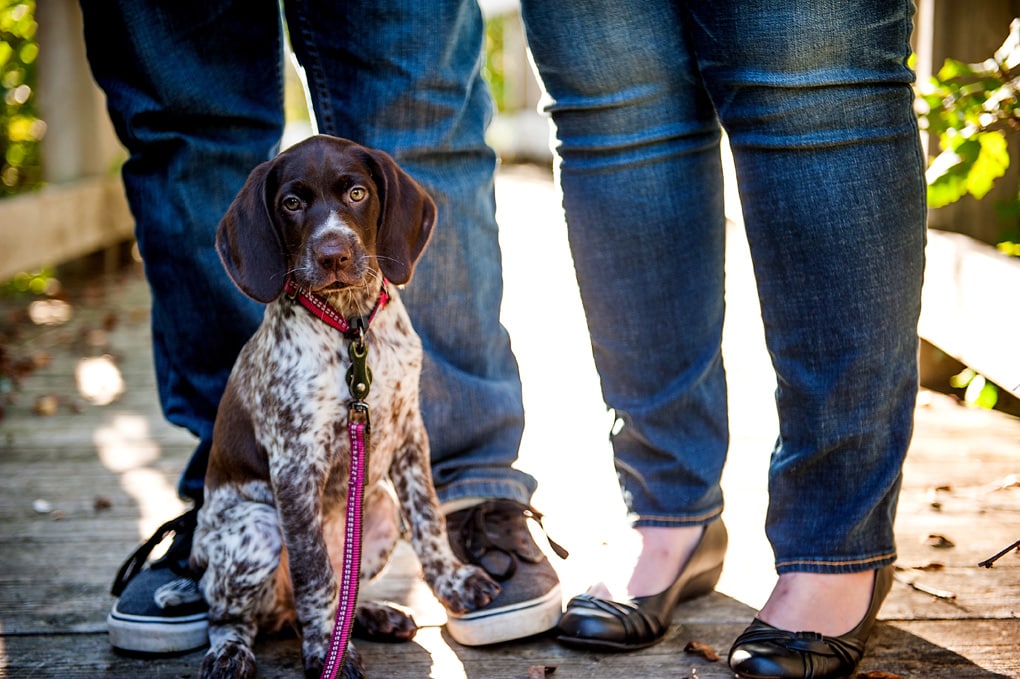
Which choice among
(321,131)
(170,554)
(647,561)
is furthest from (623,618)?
(321,131)

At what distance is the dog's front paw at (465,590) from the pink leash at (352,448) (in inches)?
10.9

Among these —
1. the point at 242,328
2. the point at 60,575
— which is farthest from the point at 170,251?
the point at 60,575

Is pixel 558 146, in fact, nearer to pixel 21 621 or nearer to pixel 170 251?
pixel 170 251

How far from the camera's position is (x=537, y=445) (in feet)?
12.1

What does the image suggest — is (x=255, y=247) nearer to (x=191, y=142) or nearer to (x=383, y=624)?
(x=191, y=142)

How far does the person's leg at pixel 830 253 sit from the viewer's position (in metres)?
1.96

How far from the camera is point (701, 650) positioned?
2213mm

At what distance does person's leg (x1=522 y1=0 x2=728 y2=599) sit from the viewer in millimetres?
2172

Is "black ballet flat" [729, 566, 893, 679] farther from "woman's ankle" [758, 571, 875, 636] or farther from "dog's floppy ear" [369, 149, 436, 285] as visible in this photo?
"dog's floppy ear" [369, 149, 436, 285]

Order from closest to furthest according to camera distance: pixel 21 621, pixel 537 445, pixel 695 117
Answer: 1. pixel 695 117
2. pixel 21 621
3. pixel 537 445

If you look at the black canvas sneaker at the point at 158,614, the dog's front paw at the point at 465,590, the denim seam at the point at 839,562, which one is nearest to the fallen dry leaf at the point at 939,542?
the denim seam at the point at 839,562

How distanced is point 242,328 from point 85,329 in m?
3.55

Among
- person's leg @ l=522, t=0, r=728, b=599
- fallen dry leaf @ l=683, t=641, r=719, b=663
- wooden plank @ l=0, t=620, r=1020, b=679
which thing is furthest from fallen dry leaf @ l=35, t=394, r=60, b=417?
fallen dry leaf @ l=683, t=641, r=719, b=663

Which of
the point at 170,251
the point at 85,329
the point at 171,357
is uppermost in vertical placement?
the point at 170,251
